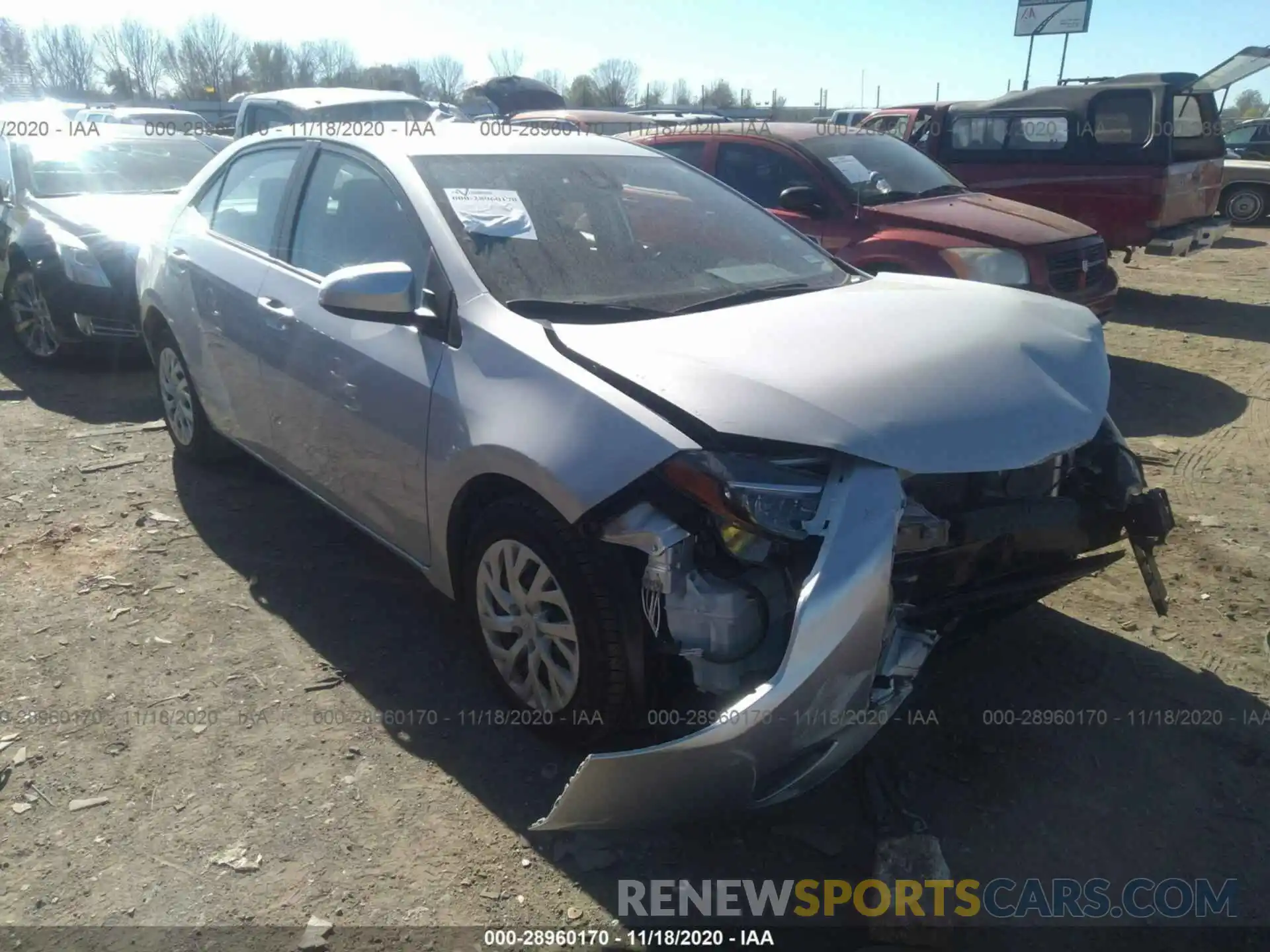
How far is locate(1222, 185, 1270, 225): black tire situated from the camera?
648 inches

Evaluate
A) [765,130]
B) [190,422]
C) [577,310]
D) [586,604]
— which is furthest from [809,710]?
[765,130]

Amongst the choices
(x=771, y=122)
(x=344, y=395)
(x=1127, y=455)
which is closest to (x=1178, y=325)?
(x=771, y=122)

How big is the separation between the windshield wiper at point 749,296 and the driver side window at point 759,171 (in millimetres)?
3767

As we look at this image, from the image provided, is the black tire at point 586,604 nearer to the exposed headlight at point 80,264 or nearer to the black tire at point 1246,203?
the exposed headlight at point 80,264

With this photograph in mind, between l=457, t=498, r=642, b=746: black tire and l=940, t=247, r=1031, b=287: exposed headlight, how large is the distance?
4687 mm

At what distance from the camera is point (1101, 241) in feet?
23.8

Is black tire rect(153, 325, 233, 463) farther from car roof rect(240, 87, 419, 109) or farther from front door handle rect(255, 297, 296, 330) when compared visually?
car roof rect(240, 87, 419, 109)

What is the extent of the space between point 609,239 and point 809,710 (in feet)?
6.03

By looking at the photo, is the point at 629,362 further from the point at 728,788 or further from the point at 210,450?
the point at 210,450

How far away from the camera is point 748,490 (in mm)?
2350

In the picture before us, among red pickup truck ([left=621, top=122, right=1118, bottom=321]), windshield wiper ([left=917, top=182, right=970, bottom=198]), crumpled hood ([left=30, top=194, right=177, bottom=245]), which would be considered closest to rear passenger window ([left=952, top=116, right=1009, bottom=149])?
windshield wiper ([left=917, top=182, right=970, bottom=198])

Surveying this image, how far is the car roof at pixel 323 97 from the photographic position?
12.0 meters

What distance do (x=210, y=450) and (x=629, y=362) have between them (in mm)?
3121

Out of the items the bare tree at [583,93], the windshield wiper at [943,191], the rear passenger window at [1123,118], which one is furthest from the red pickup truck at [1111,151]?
the bare tree at [583,93]
